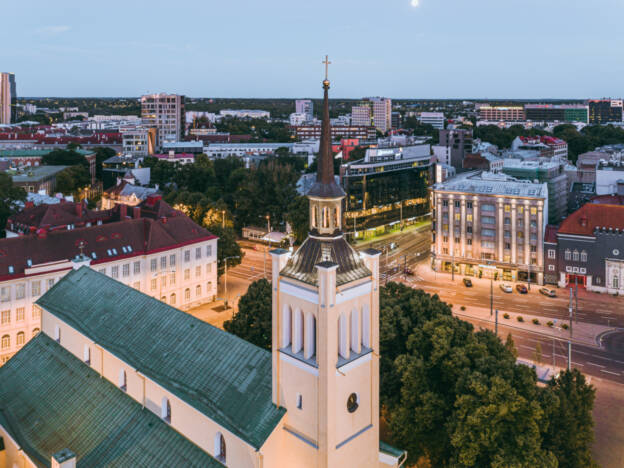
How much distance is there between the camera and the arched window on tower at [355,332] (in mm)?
26141

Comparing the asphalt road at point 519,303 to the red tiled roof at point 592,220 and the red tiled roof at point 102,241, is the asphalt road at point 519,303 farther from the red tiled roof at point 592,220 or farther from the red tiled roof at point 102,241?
the red tiled roof at point 102,241

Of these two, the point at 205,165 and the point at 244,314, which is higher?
the point at 205,165

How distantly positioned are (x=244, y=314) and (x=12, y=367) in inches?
819

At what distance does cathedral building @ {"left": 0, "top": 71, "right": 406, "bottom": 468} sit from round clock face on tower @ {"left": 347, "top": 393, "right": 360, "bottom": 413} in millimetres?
53

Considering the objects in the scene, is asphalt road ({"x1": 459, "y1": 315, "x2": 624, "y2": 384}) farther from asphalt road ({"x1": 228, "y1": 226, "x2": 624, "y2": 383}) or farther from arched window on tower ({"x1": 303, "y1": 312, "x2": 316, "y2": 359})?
arched window on tower ({"x1": 303, "y1": 312, "x2": 316, "y2": 359})

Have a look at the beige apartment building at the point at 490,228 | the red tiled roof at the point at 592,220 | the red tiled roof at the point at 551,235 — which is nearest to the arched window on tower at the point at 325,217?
the beige apartment building at the point at 490,228

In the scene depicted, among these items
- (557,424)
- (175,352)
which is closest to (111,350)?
(175,352)

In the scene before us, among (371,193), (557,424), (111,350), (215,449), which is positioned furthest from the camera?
(371,193)

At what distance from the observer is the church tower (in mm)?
24781

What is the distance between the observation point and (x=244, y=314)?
5456cm

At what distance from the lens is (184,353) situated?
31.6 meters

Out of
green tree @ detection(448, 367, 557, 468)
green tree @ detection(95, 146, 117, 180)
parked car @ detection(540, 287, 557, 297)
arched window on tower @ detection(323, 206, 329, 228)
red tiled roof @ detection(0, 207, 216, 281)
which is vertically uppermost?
green tree @ detection(95, 146, 117, 180)

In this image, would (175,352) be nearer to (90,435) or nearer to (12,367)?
(90,435)

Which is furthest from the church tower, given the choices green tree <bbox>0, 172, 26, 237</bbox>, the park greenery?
green tree <bbox>0, 172, 26, 237</bbox>
